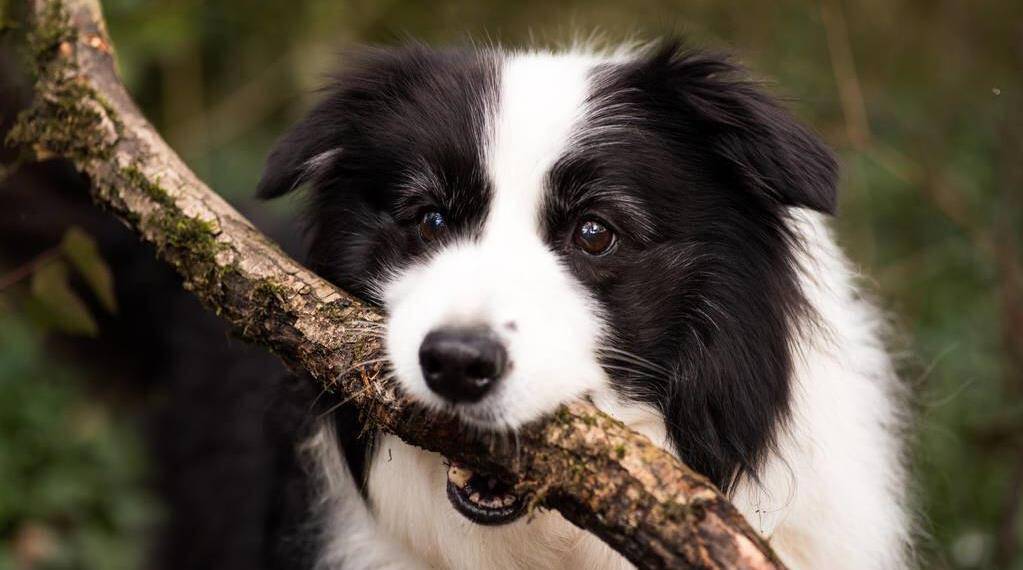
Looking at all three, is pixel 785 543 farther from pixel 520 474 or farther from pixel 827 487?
pixel 520 474

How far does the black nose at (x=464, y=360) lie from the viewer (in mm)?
2057

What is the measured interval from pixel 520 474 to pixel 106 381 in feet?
8.87

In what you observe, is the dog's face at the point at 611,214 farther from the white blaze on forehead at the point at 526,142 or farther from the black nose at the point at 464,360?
the black nose at the point at 464,360

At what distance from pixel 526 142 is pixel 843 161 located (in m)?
1.20

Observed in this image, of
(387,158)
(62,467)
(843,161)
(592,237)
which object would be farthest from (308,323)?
(62,467)

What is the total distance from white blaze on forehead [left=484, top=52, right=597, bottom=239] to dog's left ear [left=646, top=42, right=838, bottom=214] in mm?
250

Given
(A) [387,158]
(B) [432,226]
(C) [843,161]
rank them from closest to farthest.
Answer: (B) [432,226]
(A) [387,158]
(C) [843,161]

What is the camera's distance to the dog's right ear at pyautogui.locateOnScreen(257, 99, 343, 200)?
8.77ft

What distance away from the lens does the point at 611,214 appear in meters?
2.48

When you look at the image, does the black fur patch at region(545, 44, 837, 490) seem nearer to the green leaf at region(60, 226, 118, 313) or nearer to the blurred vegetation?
the blurred vegetation

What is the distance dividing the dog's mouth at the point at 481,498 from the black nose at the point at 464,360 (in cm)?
32

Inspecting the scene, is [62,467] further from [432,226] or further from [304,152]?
[432,226]

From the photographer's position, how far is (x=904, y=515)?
3.06 meters

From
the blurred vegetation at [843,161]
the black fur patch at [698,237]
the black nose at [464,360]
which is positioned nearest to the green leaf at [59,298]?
the blurred vegetation at [843,161]
